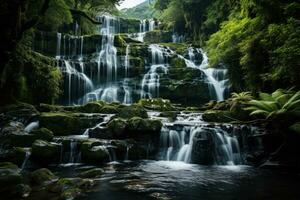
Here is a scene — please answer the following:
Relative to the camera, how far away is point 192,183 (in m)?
9.07

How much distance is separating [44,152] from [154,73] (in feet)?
54.3

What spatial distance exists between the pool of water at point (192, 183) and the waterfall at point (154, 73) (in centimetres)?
1452

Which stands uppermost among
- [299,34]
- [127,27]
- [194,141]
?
[127,27]

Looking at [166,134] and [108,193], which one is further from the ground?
[166,134]

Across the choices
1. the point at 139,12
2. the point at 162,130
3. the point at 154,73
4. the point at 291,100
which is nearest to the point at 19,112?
the point at 162,130

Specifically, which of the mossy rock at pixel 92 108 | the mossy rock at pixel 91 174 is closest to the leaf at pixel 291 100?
the mossy rock at pixel 91 174

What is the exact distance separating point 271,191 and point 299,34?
4.52m

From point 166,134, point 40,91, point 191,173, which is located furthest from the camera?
point 40,91

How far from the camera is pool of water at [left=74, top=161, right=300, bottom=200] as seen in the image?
7.86 meters

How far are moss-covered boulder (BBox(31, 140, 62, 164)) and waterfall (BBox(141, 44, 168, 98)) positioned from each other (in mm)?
14618

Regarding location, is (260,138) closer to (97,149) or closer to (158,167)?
(158,167)

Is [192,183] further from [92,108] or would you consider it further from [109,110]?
[92,108]

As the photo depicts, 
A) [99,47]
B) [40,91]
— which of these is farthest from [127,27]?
[40,91]

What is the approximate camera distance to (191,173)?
10375 millimetres
